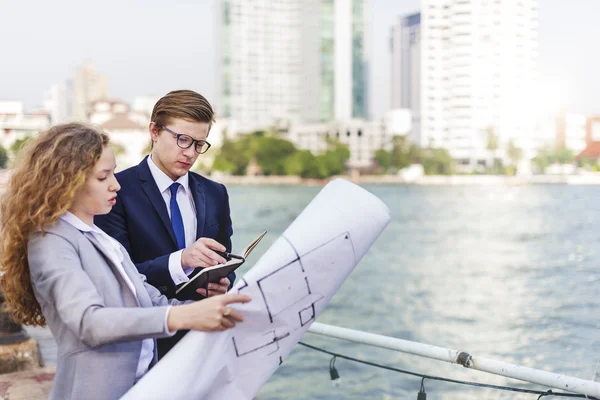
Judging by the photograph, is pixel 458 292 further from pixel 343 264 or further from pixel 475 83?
pixel 475 83

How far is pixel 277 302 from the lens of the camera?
5.18 ft

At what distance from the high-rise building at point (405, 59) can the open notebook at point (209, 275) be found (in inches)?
6410

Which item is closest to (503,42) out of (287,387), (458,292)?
A: (458,292)

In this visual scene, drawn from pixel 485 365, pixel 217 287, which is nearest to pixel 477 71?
pixel 485 365

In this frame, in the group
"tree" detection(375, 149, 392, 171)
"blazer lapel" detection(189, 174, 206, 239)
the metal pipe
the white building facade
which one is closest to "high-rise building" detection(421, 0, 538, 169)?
the white building facade

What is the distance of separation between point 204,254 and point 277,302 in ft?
1.02

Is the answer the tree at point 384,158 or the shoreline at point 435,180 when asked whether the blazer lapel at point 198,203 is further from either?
the tree at point 384,158

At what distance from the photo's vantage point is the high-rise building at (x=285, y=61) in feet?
388

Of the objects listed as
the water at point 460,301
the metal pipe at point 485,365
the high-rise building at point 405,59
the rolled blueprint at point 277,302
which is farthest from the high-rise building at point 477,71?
the rolled blueprint at point 277,302

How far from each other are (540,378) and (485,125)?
104 m

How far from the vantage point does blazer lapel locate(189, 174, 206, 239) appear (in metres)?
2.12

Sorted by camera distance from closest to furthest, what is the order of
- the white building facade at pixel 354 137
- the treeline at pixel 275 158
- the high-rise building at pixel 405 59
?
the treeline at pixel 275 158 → the white building facade at pixel 354 137 → the high-rise building at pixel 405 59

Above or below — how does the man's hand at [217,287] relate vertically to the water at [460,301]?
above

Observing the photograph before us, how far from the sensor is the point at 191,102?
1945 millimetres
